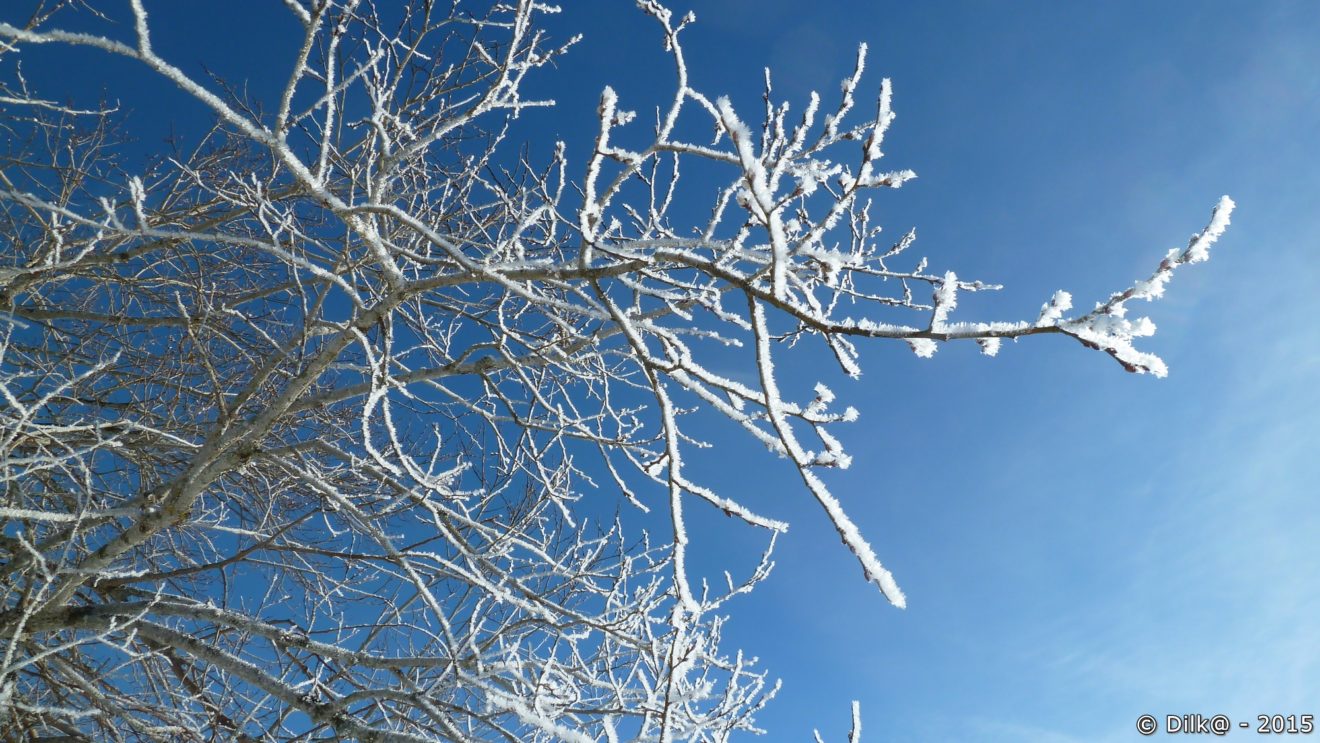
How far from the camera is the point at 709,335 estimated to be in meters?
2.70

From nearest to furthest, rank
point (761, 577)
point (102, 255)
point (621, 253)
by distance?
point (621, 253), point (761, 577), point (102, 255)

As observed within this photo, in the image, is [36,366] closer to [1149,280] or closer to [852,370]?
[852,370]

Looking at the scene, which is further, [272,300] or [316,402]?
[272,300]

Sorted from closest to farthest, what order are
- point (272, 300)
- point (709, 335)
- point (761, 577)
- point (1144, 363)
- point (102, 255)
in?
point (1144, 363)
point (709, 335)
point (761, 577)
point (102, 255)
point (272, 300)

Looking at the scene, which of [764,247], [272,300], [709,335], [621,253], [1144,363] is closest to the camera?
[1144,363]

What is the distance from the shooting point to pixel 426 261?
83.7 inches

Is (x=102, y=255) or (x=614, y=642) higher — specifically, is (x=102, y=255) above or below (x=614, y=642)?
above

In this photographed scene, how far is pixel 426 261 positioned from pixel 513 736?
6.50 ft

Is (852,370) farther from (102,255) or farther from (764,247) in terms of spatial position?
(102,255)

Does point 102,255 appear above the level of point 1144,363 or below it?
above

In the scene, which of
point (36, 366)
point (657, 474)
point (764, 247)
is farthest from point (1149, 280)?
point (36, 366)

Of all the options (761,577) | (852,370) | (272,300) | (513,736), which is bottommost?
(513,736)

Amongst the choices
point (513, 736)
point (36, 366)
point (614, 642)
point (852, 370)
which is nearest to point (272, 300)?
point (36, 366)

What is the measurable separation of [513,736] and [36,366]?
405cm
